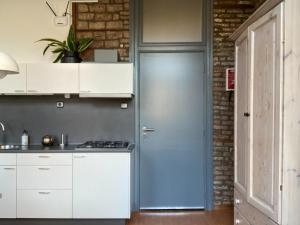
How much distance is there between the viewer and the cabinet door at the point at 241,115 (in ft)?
8.57

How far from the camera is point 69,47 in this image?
3.97 metres

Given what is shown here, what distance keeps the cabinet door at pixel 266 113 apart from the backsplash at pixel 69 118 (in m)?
2.12

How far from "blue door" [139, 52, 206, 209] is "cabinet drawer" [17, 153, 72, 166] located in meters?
1.10

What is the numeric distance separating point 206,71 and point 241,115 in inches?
62.5

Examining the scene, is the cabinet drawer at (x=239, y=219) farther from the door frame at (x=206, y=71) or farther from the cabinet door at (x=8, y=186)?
the cabinet door at (x=8, y=186)

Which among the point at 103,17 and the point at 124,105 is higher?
the point at 103,17

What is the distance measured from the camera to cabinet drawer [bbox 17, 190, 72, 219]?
3588 millimetres

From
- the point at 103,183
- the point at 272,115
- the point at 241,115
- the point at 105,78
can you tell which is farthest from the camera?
the point at 105,78

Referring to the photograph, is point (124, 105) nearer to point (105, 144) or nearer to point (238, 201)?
point (105, 144)

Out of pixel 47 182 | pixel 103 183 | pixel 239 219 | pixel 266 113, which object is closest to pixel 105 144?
pixel 103 183

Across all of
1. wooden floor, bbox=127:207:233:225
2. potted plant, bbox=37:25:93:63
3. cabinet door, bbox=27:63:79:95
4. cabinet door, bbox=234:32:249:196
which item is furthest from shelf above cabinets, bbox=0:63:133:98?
wooden floor, bbox=127:207:233:225

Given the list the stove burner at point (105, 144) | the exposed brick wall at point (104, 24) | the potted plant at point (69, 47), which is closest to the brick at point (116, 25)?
the exposed brick wall at point (104, 24)

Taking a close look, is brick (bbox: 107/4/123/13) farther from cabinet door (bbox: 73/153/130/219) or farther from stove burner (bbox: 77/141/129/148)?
cabinet door (bbox: 73/153/130/219)

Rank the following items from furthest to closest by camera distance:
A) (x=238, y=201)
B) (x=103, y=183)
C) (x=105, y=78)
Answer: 1. (x=105, y=78)
2. (x=103, y=183)
3. (x=238, y=201)
